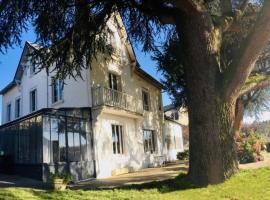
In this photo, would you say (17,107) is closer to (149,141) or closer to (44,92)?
(44,92)

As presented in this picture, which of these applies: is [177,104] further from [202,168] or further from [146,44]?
[202,168]

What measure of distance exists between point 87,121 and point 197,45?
35.9 ft

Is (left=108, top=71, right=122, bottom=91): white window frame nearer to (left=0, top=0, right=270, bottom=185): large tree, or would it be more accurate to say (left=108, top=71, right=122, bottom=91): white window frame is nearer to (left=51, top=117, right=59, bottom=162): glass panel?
(left=51, top=117, right=59, bottom=162): glass panel

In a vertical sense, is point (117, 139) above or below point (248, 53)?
below

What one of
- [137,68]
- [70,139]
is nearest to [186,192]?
[70,139]

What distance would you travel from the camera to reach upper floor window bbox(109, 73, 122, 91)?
81.0 feet

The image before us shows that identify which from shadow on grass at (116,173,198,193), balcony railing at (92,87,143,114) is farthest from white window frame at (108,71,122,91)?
shadow on grass at (116,173,198,193)

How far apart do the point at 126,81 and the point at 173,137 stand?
14.8 m

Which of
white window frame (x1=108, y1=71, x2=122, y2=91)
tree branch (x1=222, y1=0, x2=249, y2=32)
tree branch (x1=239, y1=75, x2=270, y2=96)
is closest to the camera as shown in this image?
tree branch (x1=222, y1=0, x2=249, y2=32)

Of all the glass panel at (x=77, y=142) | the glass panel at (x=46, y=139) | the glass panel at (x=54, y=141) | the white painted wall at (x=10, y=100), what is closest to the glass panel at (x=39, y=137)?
the glass panel at (x=46, y=139)

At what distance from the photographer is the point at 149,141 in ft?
96.7

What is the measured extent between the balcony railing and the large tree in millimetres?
6943

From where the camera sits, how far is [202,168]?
37.6 ft

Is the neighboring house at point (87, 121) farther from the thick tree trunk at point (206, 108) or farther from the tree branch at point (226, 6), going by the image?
the thick tree trunk at point (206, 108)
